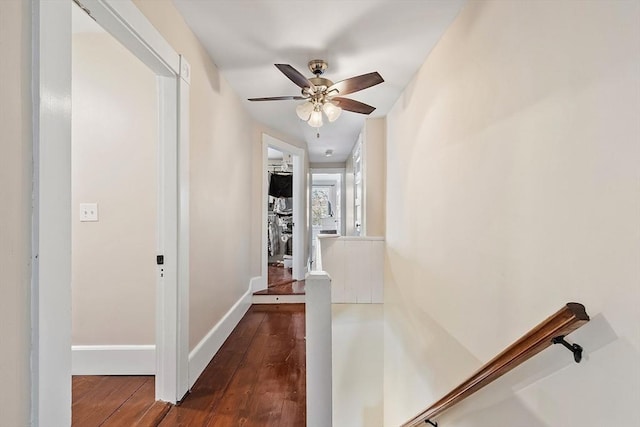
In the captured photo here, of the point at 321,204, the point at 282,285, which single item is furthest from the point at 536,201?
the point at 321,204

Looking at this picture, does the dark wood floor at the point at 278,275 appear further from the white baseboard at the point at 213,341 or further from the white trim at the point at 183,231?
the white trim at the point at 183,231

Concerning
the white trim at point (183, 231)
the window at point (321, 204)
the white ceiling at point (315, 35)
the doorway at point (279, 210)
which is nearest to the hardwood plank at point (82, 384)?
the white trim at point (183, 231)

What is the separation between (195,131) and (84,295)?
1.41 meters

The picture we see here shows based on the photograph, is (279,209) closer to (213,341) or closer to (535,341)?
(213,341)

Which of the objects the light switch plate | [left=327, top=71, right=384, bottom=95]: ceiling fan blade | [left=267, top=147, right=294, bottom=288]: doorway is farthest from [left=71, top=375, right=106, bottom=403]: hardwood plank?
[left=267, top=147, right=294, bottom=288]: doorway

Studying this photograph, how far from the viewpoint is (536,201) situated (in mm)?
1149

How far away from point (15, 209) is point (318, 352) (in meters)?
1.06

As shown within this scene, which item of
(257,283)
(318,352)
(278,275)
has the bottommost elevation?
(278,275)

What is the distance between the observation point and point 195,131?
2.16 metres

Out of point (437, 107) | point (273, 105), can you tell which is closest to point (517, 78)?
point (437, 107)

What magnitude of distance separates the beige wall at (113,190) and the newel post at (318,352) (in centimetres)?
152

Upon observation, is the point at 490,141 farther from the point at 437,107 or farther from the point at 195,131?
the point at 195,131

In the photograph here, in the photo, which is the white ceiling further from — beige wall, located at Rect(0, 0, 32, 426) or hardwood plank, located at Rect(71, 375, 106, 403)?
hardwood plank, located at Rect(71, 375, 106, 403)

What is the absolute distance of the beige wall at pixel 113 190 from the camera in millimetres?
2215
